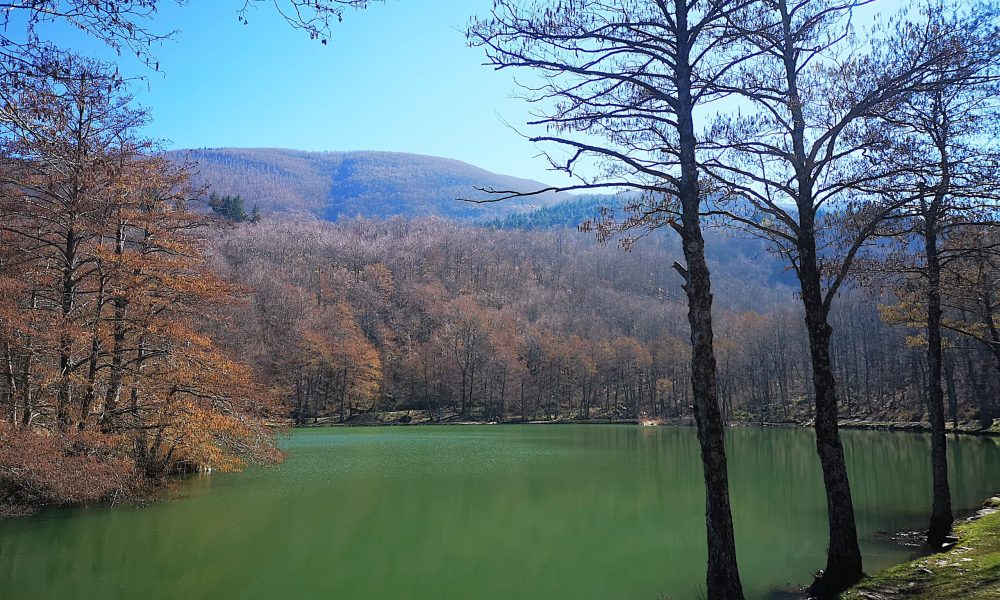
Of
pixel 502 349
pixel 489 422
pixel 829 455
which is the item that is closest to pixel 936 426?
pixel 829 455

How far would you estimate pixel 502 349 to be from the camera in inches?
2665

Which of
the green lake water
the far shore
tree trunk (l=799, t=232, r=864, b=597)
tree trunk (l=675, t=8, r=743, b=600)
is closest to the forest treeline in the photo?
the far shore

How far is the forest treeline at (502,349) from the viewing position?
58719 millimetres

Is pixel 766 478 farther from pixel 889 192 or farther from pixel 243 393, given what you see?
pixel 243 393

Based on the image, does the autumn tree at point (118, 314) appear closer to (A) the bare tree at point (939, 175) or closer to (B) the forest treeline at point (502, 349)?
(A) the bare tree at point (939, 175)

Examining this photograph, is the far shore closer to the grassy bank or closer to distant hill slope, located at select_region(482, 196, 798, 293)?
the grassy bank

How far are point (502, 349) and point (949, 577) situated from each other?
61.2 metres

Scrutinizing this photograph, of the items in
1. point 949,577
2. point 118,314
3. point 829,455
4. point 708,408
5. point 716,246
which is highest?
point 716,246

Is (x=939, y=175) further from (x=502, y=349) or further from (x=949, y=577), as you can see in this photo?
(x=502, y=349)

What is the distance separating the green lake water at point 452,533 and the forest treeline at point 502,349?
91.9 feet

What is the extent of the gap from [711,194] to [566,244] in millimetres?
129245

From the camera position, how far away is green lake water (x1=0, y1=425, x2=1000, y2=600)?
9.25 metres

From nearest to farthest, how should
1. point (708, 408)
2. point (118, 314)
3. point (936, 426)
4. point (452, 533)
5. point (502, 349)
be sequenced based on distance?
point (708, 408) → point (936, 426) → point (452, 533) → point (118, 314) → point (502, 349)

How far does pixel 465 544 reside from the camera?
11.8m
